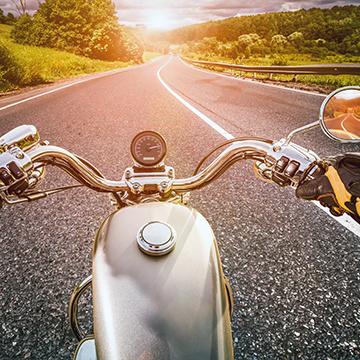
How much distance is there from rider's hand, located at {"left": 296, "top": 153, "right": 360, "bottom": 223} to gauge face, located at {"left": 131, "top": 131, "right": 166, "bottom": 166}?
2.24 feet

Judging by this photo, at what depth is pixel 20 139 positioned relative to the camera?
1048 mm

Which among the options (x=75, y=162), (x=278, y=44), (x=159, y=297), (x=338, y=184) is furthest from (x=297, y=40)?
(x=159, y=297)

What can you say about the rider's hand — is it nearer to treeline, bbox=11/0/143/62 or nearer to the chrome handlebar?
the chrome handlebar

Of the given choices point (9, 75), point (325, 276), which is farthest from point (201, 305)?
point (9, 75)

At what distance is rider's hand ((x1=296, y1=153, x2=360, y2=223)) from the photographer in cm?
92

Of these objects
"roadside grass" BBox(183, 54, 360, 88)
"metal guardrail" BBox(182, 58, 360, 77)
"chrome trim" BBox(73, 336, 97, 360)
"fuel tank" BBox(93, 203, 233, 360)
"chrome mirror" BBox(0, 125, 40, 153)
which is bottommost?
"roadside grass" BBox(183, 54, 360, 88)

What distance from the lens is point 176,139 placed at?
5.09 metres

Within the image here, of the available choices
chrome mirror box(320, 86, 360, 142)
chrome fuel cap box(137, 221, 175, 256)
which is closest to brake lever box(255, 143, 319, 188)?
chrome mirror box(320, 86, 360, 142)

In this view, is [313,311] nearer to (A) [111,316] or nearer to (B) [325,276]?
(B) [325,276]

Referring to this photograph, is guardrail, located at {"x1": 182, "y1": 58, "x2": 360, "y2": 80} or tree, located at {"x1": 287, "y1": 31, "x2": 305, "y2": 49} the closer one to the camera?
guardrail, located at {"x1": 182, "y1": 58, "x2": 360, "y2": 80}

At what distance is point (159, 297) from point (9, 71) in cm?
1447

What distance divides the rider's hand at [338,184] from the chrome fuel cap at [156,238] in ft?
1.86

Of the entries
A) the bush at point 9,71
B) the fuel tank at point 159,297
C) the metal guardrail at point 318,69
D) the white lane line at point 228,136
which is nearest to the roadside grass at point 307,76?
the metal guardrail at point 318,69

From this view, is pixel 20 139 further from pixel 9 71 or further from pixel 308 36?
pixel 308 36
